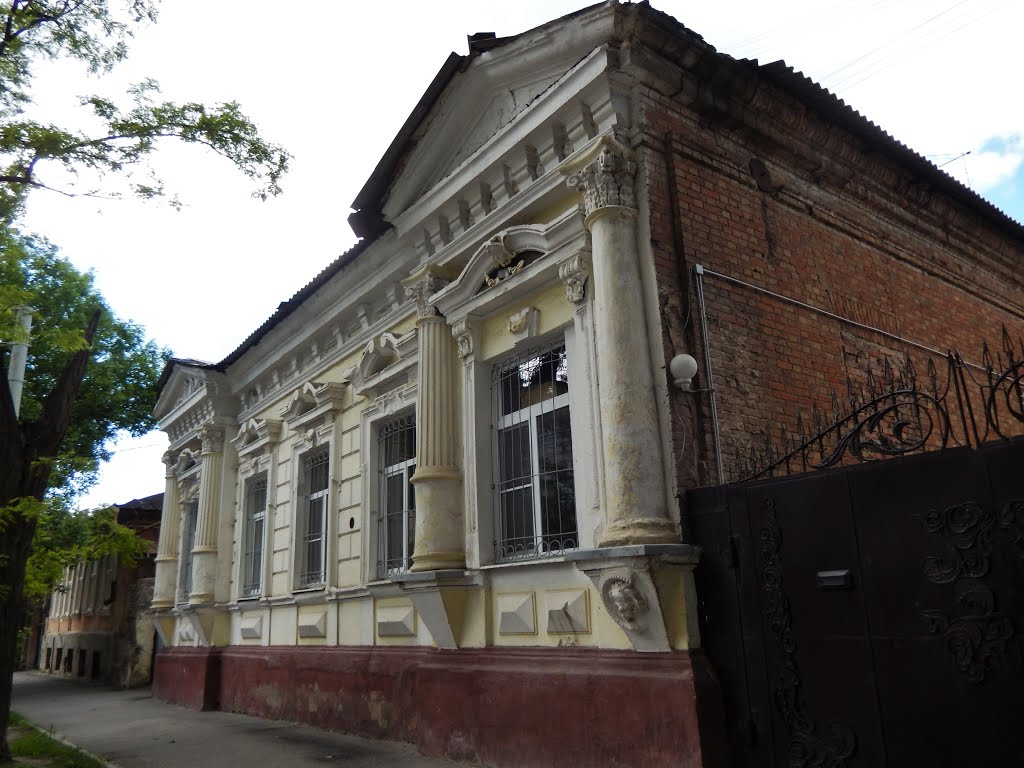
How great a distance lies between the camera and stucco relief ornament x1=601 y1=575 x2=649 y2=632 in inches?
205

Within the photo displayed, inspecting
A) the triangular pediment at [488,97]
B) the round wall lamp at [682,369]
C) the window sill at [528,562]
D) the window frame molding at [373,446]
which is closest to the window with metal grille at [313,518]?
the window frame molding at [373,446]

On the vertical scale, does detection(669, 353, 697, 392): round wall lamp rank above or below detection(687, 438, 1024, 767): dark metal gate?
above

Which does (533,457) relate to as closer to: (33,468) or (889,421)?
(889,421)

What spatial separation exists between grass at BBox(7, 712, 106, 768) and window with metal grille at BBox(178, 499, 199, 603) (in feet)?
16.7

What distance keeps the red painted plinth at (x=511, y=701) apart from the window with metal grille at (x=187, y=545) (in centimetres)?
567

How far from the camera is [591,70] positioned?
624 centimetres

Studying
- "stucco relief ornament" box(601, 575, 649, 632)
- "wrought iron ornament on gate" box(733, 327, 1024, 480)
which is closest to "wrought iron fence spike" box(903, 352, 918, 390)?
"wrought iron ornament on gate" box(733, 327, 1024, 480)

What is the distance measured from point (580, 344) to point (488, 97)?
9.90 feet

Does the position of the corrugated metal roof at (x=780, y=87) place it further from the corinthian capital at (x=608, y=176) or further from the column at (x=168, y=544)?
the column at (x=168, y=544)

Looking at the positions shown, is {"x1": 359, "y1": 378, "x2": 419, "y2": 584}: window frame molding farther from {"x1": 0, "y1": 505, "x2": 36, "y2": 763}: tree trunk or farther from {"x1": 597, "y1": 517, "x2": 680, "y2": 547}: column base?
{"x1": 597, "y1": 517, "x2": 680, "y2": 547}: column base

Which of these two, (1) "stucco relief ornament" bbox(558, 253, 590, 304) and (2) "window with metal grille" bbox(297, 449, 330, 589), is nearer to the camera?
(1) "stucco relief ornament" bbox(558, 253, 590, 304)

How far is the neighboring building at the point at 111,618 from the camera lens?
19.0 metres

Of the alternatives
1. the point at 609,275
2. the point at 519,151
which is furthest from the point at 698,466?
the point at 519,151

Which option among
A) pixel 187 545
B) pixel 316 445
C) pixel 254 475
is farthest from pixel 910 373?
pixel 187 545
